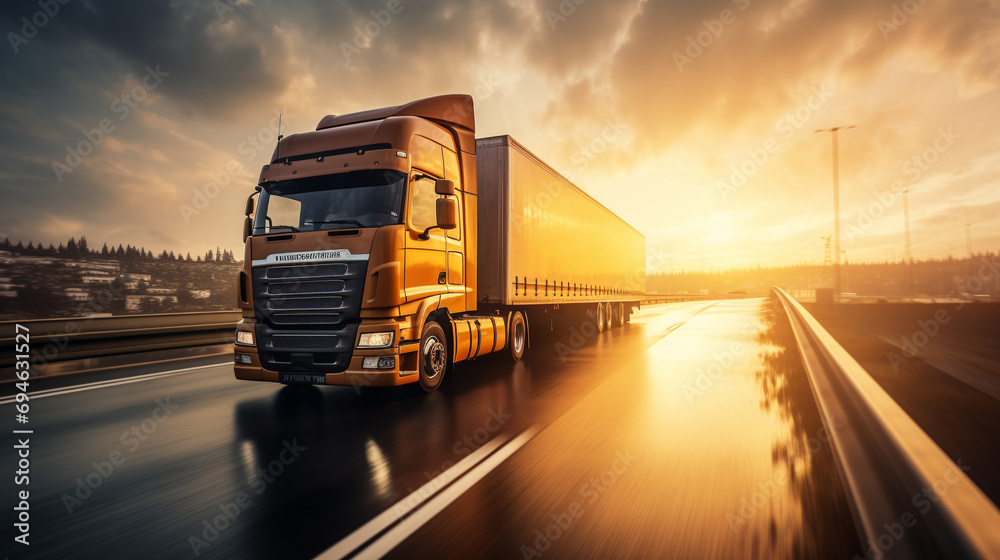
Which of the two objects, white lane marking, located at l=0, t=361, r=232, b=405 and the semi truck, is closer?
the semi truck

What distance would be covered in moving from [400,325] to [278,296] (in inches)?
60.1

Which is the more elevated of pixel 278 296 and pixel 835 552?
pixel 278 296

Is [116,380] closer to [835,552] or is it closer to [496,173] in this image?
[496,173]

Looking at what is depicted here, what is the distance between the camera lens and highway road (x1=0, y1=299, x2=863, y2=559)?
9.96 ft

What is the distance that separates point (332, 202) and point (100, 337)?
18.2ft

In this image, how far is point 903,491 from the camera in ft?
7.50

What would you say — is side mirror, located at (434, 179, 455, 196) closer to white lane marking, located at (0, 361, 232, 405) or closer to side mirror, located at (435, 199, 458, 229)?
side mirror, located at (435, 199, 458, 229)

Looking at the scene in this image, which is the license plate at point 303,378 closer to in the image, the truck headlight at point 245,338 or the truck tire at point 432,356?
the truck headlight at point 245,338

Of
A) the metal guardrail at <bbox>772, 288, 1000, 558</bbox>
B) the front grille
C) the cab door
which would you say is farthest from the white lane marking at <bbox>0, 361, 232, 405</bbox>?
the metal guardrail at <bbox>772, 288, 1000, 558</bbox>

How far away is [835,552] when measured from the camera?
2.80 metres

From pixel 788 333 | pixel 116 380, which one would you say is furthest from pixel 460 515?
pixel 788 333

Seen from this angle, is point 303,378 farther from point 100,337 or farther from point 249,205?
point 100,337

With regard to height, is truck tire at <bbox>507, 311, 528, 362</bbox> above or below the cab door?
below

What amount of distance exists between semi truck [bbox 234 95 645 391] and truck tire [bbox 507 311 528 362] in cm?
113
